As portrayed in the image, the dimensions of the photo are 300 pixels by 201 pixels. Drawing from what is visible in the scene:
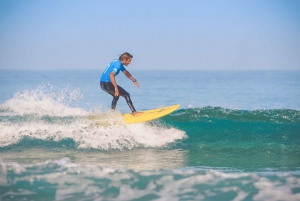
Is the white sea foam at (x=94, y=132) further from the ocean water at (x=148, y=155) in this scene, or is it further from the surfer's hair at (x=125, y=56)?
the surfer's hair at (x=125, y=56)

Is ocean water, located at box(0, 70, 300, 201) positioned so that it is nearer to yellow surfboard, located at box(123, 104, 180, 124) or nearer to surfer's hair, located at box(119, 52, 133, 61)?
yellow surfboard, located at box(123, 104, 180, 124)

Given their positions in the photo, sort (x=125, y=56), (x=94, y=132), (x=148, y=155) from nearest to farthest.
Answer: (x=148, y=155), (x=125, y=56), (x=94, y=132)

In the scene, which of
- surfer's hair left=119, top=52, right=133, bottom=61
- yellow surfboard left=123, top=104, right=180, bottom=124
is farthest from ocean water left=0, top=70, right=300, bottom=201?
surfer's hair left=119, top=52, right=133, bottom=61

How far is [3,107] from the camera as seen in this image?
14.8 meters

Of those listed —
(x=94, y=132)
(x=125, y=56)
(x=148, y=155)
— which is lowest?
(x=148, y=155)

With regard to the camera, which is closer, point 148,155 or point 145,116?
point 148,155

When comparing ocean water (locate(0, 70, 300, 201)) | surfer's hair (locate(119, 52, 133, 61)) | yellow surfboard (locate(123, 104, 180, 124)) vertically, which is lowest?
ocean water (locate(0, 70, 300, 201))

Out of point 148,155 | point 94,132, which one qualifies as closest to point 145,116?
point 94,132

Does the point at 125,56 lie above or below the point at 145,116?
above

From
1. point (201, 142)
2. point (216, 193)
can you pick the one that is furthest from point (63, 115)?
point (216, 193)

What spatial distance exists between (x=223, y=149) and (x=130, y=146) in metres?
2.24

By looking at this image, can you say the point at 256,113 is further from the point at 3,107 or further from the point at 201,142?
the point at 3,107

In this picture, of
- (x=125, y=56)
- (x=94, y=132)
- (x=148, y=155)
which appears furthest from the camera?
(x=94, y=132)

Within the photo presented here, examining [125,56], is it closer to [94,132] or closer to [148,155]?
[94,132]
